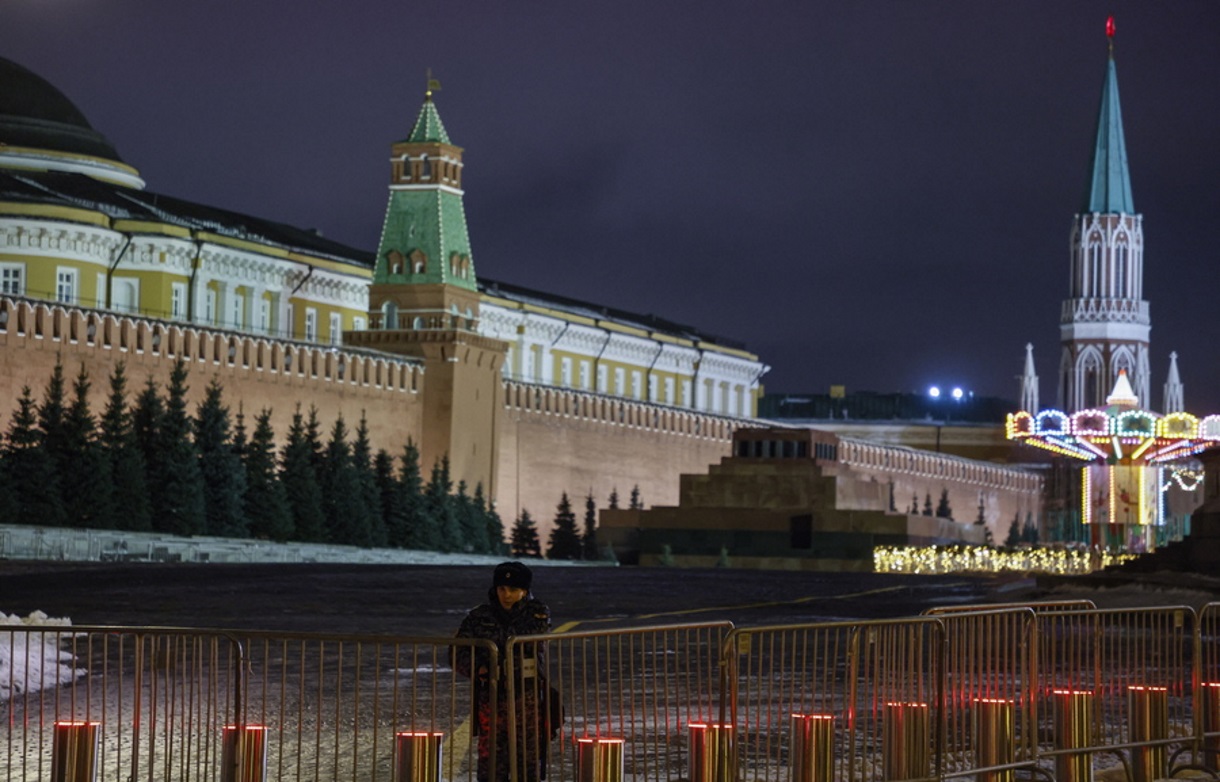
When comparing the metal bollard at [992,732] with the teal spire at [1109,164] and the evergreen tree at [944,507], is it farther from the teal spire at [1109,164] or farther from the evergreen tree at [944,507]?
the teal spire at [1109,164]

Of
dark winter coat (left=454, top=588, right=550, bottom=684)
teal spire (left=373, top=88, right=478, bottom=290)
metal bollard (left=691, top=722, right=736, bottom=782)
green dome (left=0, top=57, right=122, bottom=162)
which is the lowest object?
metal bollard (left=691, top=722, right=736, bottom=782)

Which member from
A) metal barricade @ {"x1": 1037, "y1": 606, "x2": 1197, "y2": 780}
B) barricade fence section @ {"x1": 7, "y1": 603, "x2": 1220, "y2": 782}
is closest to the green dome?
barricade fence section @ {"x1": 7, "y1": 603, "x2": 1220, "y2": 782}

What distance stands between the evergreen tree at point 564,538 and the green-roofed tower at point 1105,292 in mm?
46736

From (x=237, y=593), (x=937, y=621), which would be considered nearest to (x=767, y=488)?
(x=237, y=593)

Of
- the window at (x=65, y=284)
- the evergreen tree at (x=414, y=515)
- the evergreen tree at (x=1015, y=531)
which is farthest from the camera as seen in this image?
the evergreen tree at (x=1015, y=531)

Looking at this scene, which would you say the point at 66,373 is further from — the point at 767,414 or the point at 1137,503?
the point at 767,414

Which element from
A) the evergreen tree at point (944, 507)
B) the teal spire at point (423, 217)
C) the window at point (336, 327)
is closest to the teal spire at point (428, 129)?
the teal spire at point (423, 217)

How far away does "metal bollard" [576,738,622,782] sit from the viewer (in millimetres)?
7293

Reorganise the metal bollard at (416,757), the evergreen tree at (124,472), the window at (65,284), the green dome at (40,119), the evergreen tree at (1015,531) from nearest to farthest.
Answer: the metal bollard at (416,757) < the evergreen tree at (124,472) < the window at (65,284) < the green dome at (40,119) < the evergreen tree at (1015,531)

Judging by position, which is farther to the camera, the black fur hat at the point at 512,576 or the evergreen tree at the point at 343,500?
the evergreen tree at the point at 343,500

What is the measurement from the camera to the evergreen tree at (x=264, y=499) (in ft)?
123

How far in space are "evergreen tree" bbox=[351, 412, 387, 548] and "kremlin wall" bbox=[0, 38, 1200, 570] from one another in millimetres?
1399

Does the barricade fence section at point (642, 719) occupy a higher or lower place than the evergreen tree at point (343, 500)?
lower

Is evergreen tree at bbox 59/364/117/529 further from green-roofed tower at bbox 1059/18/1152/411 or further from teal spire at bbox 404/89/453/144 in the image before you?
green-roofed tower at bbox 1059/18/1152/411
